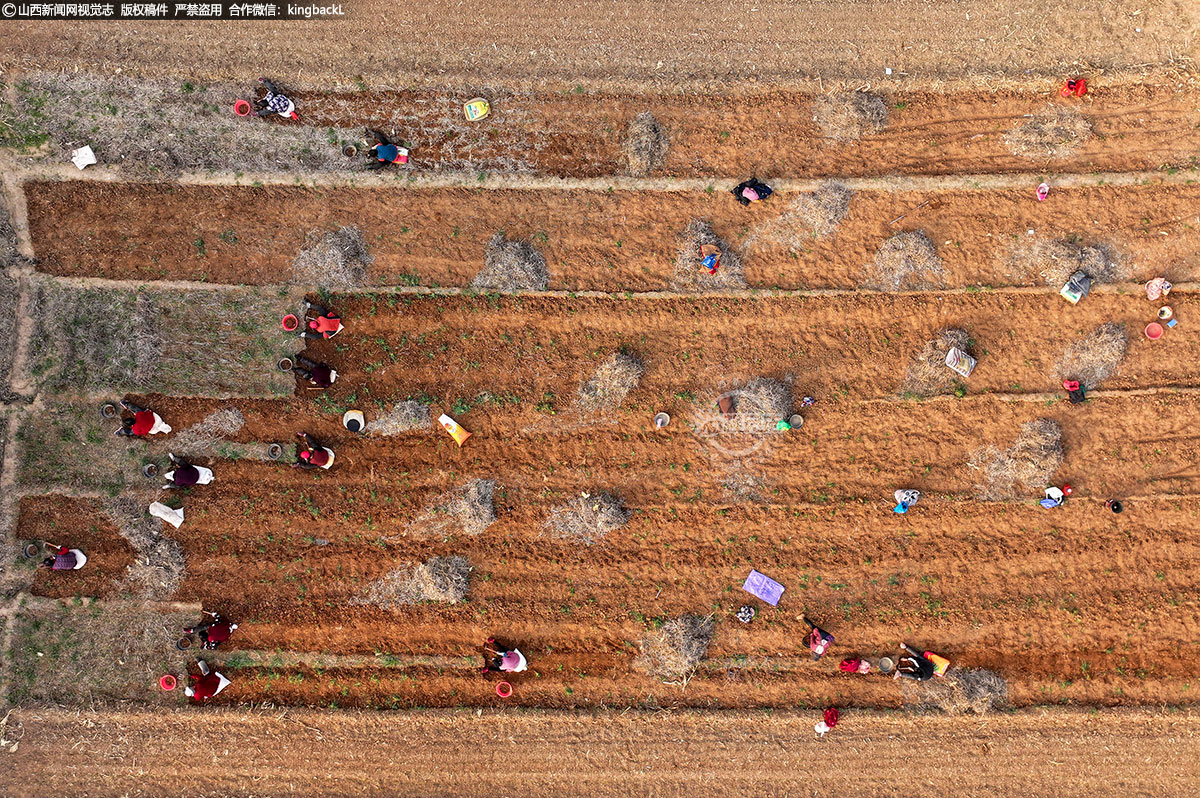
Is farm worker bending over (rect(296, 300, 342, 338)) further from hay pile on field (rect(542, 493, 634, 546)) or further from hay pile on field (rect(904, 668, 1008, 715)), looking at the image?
hay pile on field (rect(904, 668, 1008, 715))

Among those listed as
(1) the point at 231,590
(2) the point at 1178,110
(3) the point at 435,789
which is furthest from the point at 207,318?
(2) the point at 1178,110

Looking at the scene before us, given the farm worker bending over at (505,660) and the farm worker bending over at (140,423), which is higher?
the farm worker bending over at (140,423)

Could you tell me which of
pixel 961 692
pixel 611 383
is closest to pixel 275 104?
pixel 611 383

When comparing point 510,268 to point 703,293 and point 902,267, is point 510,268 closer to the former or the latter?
point 703,293

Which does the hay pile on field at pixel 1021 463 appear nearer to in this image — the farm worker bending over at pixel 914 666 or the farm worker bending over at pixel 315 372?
the farm worker bending over at pixel 914 666

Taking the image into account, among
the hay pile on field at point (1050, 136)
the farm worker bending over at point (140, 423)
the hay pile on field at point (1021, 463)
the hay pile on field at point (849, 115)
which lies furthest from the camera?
the hay pile on field at point (1050, 136)

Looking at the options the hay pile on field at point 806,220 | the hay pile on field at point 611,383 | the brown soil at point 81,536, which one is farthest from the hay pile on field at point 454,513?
the hay pile on field at point 806,220

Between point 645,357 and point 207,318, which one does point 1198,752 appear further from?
point 207,318
